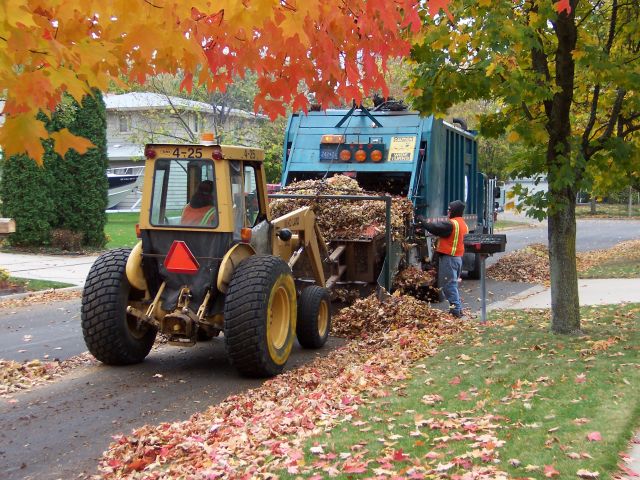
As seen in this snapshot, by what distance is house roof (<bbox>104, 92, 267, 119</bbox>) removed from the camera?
2559 cm

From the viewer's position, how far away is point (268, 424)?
5.77 metres

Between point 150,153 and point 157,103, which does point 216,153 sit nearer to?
point 150,153

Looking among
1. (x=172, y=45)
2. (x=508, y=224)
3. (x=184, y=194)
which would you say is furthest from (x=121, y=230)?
(x=172, y=45)

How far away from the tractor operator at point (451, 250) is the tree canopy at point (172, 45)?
17.7 feet

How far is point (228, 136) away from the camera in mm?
24188

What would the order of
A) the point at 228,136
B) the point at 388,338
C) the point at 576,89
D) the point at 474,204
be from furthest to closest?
the point at 228,136 < the point at 474,204 < the point at 576,89 < the point at 388,338

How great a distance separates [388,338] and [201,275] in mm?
2522

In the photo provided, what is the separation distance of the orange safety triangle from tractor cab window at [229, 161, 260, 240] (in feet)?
1.66

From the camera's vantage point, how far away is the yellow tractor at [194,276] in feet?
24.9

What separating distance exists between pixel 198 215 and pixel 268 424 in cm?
290

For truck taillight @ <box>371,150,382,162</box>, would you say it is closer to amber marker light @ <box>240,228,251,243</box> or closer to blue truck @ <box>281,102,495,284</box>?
blue truck @ <box>281,102,495,284</box>

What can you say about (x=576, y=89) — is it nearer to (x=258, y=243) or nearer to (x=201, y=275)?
(x=258, y=243)

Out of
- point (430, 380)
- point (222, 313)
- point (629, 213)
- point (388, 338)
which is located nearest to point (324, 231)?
point (388, 338)

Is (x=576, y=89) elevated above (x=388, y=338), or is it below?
above
